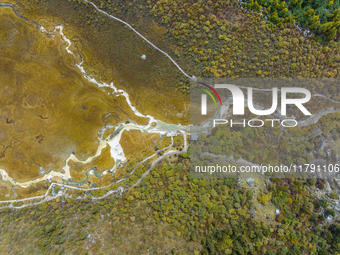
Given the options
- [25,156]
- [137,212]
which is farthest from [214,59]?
[25,156]

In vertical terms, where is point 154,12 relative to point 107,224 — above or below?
above

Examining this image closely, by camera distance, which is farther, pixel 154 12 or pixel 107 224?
pixel 154 12

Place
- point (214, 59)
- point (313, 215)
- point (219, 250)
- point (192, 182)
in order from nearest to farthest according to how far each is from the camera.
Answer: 1. point (219, 250)
2. point (313, 215)
3. point (192, 182)
4. point (214, 59)

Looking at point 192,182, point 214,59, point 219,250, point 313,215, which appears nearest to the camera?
point 219,250

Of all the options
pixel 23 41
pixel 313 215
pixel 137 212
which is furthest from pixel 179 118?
pixel 23 41

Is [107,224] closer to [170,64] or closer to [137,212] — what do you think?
[137,212]

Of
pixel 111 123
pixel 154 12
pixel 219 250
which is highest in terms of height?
pixel 154 12
